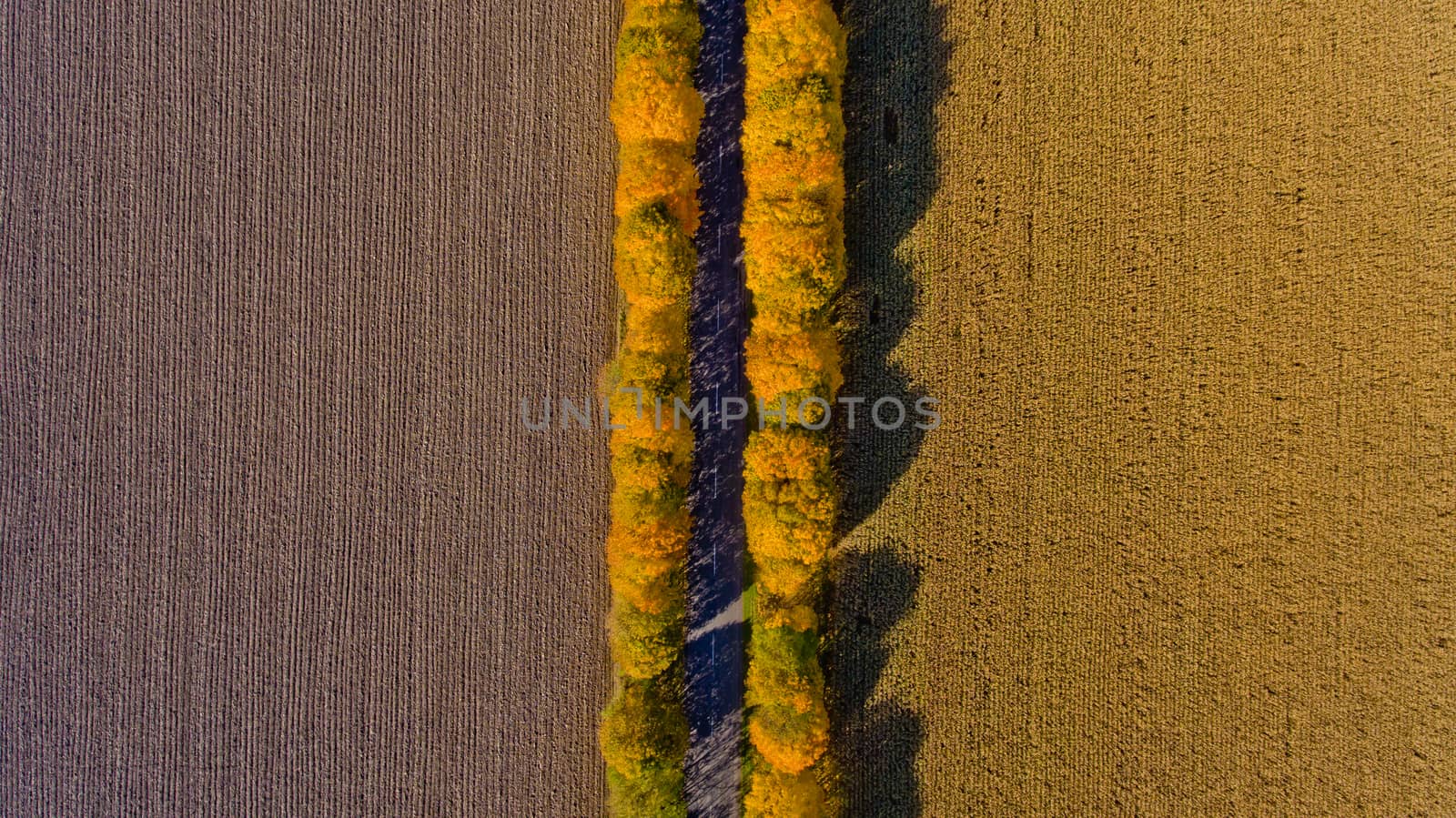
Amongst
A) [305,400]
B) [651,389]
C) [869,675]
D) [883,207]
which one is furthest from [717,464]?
[305,400]

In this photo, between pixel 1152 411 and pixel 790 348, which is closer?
pixel 790 348

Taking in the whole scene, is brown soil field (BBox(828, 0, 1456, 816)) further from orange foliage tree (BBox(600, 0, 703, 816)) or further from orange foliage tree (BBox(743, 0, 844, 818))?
orange foliage tree (BBox(600, 0, 703, 816))

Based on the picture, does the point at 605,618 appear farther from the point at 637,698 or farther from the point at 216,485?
the point at 216,485

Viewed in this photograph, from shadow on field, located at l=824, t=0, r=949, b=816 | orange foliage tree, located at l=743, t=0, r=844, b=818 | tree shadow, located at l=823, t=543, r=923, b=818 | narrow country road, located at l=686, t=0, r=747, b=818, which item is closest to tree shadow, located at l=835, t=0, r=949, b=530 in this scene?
shadow on field, located at l=824, t=0, r=949, b=816

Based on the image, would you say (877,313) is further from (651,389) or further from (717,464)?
(651,389)

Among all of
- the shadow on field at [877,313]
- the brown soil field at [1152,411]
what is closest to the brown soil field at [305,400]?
the shadow on field at [877,313]
